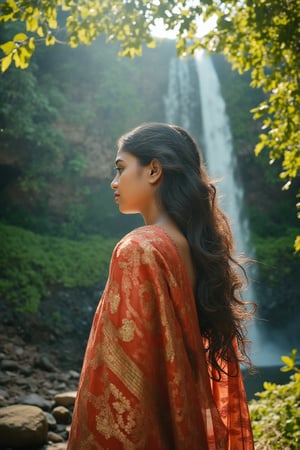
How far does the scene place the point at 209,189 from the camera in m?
1.80

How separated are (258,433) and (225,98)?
15960 mm

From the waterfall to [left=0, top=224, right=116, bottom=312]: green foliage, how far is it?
5.08m

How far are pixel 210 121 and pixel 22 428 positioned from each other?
14.7m

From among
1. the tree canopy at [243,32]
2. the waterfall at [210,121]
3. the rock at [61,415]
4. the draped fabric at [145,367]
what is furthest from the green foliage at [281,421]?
the waterfall at [210,121]

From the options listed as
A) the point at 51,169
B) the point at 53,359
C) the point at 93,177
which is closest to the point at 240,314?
the point at 53,359

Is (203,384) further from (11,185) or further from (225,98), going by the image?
Answer: (225,98)

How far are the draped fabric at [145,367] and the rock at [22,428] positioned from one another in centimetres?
297

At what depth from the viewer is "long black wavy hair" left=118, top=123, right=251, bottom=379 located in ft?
5.58

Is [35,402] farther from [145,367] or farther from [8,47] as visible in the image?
[145,367]

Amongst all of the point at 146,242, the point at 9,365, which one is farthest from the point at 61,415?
the point at 146,242


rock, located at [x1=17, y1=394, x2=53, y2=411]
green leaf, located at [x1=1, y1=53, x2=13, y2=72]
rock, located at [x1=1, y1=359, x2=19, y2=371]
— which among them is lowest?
rock, located at [x1=17, y1=394, x2=53, y2=411]

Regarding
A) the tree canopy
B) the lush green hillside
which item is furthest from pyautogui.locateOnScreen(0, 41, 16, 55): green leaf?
the lush green hillside

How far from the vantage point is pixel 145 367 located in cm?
138

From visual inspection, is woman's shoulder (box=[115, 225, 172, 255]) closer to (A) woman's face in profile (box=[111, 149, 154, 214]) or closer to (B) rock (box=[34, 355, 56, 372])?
(A) woman's face in profile (box=[111, 149, 154, 214])
